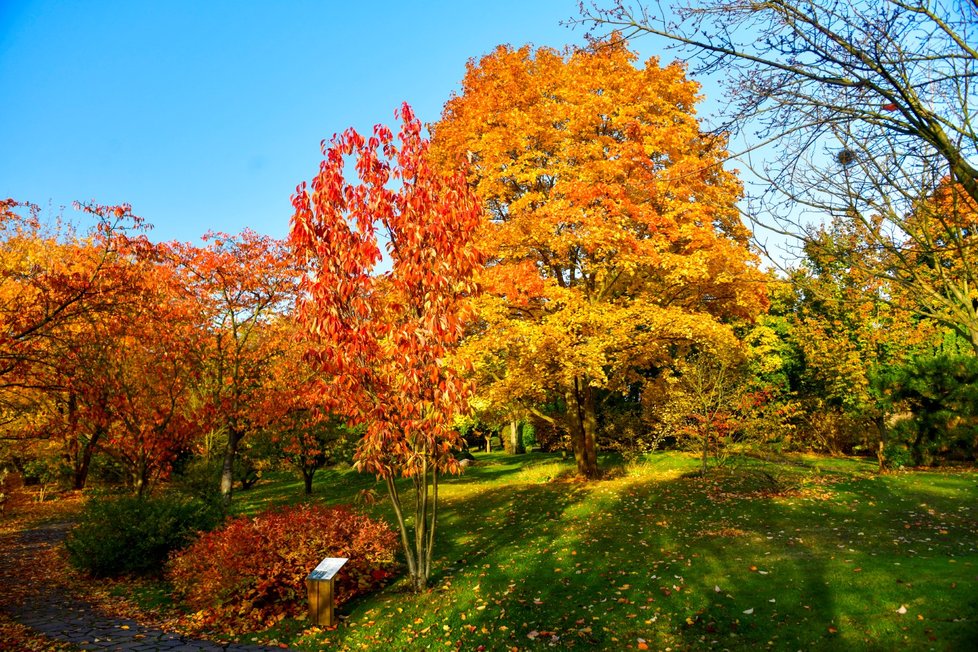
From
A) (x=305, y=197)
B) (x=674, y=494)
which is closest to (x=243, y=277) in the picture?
(x=305, y=197)

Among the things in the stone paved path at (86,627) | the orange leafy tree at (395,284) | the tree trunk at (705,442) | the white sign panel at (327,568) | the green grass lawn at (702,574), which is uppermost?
the orange leafy tree at (395,284)

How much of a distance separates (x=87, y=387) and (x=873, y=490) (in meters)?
17.3

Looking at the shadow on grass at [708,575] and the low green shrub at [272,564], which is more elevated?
the low green shrub at [272,564]

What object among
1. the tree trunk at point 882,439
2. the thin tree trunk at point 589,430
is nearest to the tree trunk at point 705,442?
the thin tree trunk at point 589,430

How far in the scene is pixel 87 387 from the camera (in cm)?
927

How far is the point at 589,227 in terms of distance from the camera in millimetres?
14945

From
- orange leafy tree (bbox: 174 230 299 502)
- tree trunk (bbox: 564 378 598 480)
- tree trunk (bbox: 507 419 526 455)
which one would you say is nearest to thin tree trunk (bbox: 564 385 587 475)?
tree trunk (bbox: 564 378 598 480)

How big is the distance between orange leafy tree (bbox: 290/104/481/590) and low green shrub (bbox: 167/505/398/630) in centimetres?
178

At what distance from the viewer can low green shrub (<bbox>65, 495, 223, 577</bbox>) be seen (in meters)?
11.2

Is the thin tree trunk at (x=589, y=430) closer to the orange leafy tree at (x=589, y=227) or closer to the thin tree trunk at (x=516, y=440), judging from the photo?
the orange leafy tree at (x=589, y=227)

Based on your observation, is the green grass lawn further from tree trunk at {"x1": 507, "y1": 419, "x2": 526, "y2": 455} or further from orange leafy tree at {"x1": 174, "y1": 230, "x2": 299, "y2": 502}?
tree trunk at {"x1": 507, "y1": 419, "x2": 526, "y2": 455}

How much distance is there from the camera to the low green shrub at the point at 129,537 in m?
11.2

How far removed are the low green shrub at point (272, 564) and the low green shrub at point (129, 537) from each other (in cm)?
188

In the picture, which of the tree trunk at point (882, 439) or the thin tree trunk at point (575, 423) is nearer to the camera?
the thin tree trunk at point (575, 423)
